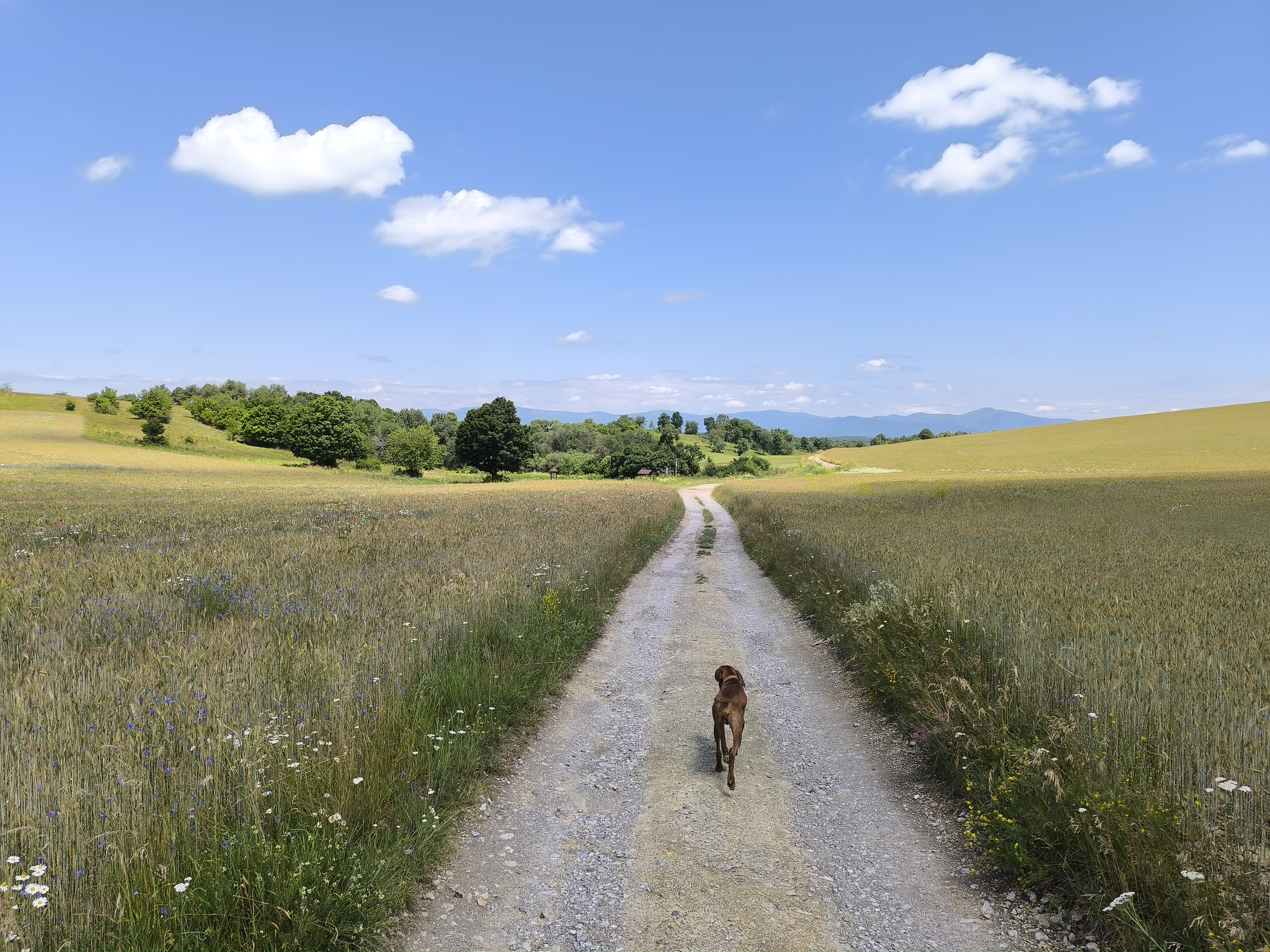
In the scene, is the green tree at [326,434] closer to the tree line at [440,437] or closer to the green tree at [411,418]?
the tree line at [440,437]

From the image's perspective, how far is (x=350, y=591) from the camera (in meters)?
9.19

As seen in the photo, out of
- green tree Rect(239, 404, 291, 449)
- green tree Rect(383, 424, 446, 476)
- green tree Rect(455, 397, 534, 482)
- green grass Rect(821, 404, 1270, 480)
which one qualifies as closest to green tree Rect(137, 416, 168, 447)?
green tree Rect(239, 404, 291, 449)

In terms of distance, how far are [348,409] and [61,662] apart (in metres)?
97.1

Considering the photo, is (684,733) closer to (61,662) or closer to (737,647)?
(737,647)

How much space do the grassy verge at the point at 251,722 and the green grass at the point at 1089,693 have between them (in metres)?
4.28

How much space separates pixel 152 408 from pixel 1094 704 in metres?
141

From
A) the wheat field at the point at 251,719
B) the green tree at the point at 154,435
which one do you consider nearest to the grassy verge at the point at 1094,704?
the wheat field at the point at 251,719

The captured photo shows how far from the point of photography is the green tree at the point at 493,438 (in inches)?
2926

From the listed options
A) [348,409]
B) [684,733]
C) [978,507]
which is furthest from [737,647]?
[348,409]

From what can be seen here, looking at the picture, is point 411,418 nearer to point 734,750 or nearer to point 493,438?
point 493,438

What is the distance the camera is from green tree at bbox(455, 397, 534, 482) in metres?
74.3

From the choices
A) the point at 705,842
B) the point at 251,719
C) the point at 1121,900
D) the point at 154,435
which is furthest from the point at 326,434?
→ the point at 1121,900

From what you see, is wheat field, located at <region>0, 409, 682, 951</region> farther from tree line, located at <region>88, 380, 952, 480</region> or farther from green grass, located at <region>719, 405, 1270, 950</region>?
tree line, located at <region>88, 380, 952, 480</region>

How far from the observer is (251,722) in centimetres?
471
